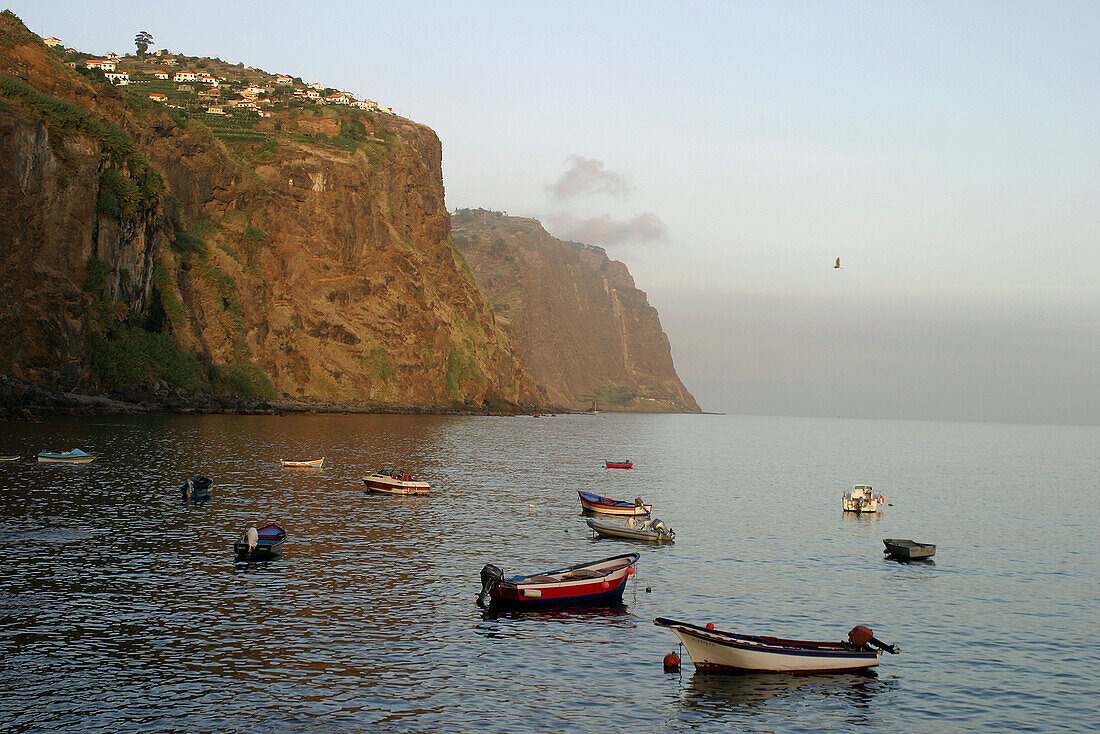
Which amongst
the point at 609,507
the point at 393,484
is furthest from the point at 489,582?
the point at 393,484

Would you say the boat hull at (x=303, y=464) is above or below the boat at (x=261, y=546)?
above

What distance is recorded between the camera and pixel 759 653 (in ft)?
77.7

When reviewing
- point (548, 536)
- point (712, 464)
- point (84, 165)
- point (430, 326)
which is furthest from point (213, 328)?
point (548, 536)

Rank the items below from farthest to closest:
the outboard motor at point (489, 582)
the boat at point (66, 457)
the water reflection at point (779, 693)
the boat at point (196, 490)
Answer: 1. the boat at point (66, 457)
2. the boat at point (196, 490)
3. the outboard motor at point (489, 582)
4. the water reflection at point (779, 693)

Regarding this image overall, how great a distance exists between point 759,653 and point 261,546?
19543 mm

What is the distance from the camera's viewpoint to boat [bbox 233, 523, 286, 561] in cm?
3309

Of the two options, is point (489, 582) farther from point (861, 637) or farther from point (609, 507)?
point (609, 507)

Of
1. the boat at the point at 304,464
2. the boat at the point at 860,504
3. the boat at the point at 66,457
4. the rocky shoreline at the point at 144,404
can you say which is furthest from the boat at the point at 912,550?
the rocky shoreline at the point at 144,404

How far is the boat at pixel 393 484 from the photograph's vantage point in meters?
55.6

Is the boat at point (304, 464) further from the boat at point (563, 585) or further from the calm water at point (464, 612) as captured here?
the boat at point (563, 585)

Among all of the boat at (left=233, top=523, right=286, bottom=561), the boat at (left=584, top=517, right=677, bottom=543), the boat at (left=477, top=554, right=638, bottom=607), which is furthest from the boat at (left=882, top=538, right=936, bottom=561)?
the boat at (left=233, top=523, right=286, bottom=561)

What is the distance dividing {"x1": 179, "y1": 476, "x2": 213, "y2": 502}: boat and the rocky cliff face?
169 feet

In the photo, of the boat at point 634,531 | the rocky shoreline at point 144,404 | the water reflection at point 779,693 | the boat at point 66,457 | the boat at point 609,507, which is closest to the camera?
the water reflection at point 779,693

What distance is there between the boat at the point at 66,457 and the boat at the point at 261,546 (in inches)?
1145
